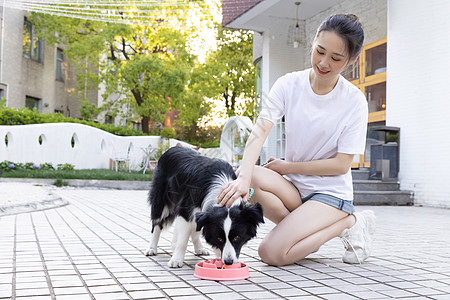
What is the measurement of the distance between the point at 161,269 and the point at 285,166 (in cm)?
107

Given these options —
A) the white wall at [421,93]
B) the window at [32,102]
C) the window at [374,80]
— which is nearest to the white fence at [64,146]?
the window at [32,102]

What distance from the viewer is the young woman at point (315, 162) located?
114 inches

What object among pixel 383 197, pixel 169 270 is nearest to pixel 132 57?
pixel 383 197

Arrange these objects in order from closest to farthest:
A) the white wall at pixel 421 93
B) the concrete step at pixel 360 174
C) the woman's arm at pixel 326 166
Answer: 1. the woman's arm at pixel 326 166
2. the white wall at pixel 421 93
3. the concrete step at pixel 360 174

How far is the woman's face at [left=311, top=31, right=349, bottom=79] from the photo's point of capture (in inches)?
109

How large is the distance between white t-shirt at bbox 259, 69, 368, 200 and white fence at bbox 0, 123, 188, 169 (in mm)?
10692

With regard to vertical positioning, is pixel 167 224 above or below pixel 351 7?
below

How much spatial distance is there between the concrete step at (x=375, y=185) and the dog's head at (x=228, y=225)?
19.9 feet

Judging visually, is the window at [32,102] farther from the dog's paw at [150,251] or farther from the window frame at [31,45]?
the dog's paw at [150,251]

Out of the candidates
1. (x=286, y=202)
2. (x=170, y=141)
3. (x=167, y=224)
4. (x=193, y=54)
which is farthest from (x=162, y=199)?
(x=193, y=54)

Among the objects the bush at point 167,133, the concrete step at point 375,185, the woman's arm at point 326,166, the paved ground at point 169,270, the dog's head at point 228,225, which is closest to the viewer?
the paved ground at point 169,270

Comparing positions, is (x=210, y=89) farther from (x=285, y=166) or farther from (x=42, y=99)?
(x=285, y=166)

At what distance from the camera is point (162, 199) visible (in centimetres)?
335

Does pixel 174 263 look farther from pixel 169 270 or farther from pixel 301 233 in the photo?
pixel 301 233
